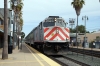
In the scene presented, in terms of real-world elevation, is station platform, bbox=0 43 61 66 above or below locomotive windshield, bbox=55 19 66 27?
below

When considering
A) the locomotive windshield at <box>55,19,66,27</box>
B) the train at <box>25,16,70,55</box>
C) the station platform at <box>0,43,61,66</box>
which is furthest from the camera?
the locomotive windshield at <box>55,19,66,27</box>

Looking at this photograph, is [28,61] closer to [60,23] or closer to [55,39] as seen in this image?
[55,39]

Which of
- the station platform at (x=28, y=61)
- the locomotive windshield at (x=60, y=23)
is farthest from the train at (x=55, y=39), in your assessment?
the station platform at (x=28, y=61)

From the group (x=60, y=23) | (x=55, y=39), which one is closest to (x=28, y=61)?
(x=55, y=39)

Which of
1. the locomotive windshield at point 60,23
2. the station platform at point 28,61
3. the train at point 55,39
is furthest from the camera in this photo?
the locomotive windshield at point 60,23

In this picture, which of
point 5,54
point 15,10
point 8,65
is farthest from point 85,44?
point 8,65

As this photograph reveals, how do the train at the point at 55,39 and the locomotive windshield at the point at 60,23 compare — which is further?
the locomotive windshield at the point at 60,23

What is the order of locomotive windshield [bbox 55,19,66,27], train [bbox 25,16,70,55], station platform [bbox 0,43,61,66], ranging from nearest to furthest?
station platform [bbox 0,43,61,66]
train [bbox 25,16,70,55]
locomotive windshield [bbox 55,19,66,27]

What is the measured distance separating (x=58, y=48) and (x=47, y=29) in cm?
216

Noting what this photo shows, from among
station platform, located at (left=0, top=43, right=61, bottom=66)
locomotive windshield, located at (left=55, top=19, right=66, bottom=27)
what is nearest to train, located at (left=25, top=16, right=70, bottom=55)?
locomotive windshield, located at (left=55, top=19, right=66, bottom=27)

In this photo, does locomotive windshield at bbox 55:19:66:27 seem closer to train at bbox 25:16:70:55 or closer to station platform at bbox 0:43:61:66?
train at bbox 25:16:70:55

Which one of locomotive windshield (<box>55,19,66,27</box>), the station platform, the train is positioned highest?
locomotive windshield (<box>55,19,66,27</box>)

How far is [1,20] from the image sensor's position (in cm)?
4519

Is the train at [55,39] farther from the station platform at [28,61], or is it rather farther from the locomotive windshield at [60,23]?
the station platform at [28,61]
